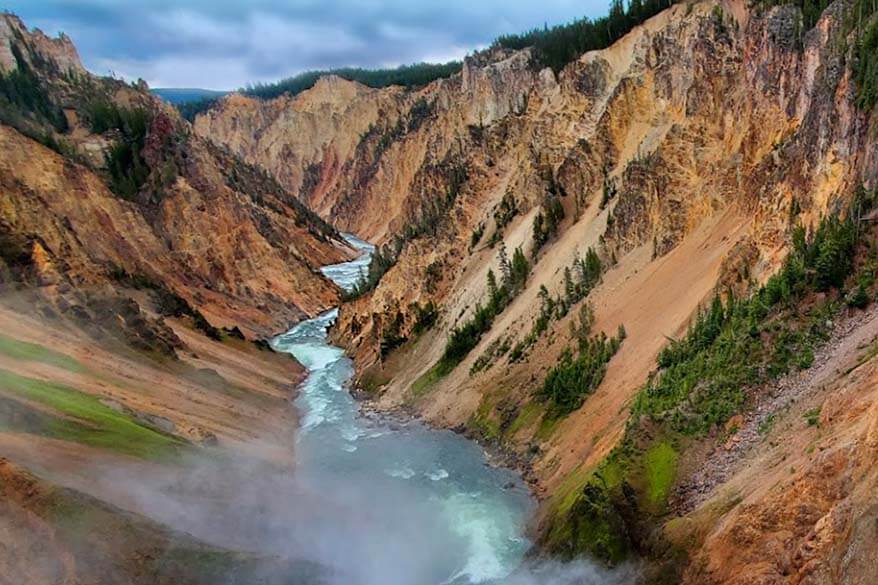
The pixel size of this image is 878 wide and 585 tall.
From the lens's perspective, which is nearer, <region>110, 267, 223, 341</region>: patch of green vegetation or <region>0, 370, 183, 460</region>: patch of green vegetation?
<region>0, 370, 183, 460</region>: patch of green vegetation

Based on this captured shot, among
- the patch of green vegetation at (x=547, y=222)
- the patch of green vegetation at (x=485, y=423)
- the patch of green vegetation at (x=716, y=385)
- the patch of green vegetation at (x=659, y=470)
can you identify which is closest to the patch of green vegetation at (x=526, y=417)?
the patch of green vegetation at (x=485, y=423)

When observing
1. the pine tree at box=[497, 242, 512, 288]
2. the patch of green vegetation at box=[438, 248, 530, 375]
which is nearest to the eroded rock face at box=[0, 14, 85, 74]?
the pine tree at box=[497, 242, 512, 288]

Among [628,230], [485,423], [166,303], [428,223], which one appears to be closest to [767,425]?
[485,423]

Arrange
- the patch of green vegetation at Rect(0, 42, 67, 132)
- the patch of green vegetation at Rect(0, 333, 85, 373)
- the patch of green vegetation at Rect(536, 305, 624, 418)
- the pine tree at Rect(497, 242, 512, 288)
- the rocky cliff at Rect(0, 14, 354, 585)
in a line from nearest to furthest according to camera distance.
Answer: the rocky cliff at Rect(0, 14, 354, 585)
the patch of green vegetation at Rect(0, 333, 85, 373)
the patch of green vegetation at Rect(536, 305, 624, 418)
the pine tree at Rect(497, 242, 512, 288)
the patch of green vegetation at Rect(0, 42, 67, 132)

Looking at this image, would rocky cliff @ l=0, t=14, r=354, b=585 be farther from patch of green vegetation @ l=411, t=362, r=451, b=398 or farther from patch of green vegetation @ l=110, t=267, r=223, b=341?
patch of green vegetation @ l=411, t=362, r=451, b=398

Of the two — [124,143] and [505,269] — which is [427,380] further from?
Answer: [124,143]
